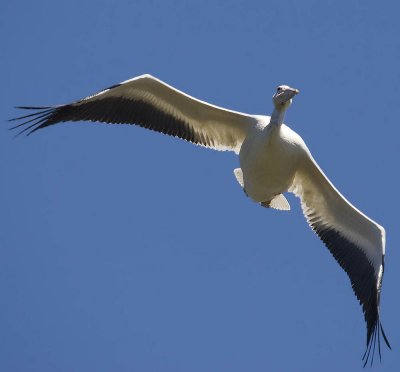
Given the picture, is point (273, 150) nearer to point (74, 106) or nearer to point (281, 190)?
point (281, 190)

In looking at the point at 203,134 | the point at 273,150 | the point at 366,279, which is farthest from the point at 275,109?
the point at 366,279

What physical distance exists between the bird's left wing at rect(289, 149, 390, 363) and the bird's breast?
28 centimetres

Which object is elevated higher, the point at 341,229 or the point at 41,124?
the point at 41,124

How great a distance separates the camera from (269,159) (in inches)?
502

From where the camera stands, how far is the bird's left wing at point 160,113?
13.2 m

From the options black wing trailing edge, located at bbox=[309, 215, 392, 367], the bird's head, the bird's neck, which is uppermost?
the bird's head

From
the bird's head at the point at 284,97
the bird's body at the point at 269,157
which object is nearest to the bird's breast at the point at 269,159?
the bird's body at the point at 269,157

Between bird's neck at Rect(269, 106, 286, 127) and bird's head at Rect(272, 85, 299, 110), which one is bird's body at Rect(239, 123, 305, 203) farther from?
bird's head at Rect(272, 85, 299, 110)

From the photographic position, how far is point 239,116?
526 inches

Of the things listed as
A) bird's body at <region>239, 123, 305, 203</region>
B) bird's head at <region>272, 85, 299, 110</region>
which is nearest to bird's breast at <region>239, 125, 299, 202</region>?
bird's body at <region>239, 123, 305, 203</region>

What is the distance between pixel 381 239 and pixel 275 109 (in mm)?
2150

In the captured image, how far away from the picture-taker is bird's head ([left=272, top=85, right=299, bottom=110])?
12682 mm

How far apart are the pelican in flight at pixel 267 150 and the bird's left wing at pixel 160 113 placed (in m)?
0.01

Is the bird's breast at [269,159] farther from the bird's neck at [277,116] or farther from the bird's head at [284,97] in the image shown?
the bird's head at [284,97]
